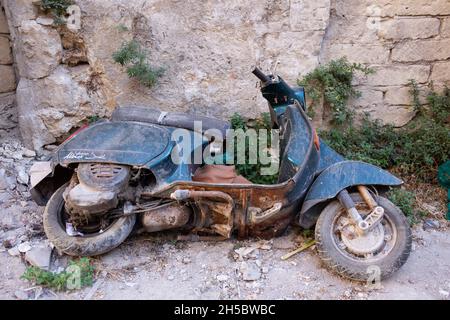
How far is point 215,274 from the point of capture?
304 centimetres

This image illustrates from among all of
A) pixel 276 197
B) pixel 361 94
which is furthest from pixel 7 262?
pixel 361 94

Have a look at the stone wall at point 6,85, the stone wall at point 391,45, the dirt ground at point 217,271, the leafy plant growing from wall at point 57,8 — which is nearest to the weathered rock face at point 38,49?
the leafy plant growing from wall at point 57,8

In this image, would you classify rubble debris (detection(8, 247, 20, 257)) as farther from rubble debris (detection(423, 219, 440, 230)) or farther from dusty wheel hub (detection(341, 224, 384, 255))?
rubble debris (detection(423, 219, 440, 230))

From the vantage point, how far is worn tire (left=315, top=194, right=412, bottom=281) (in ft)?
9.50

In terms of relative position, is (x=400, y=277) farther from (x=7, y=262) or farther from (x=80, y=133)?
(x=7, y=262)

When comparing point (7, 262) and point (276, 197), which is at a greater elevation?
point (276, 197)

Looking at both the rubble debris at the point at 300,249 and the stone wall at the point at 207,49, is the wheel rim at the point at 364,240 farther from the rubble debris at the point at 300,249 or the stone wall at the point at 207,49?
the stone wall at the point at 207,49

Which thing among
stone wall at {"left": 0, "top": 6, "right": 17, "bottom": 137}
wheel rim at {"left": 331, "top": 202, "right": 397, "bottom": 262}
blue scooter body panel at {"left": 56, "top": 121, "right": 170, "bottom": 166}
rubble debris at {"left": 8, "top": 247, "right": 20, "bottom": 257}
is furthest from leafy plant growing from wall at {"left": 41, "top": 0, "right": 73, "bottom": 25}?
wheel rim at {"left": 331, "top": 202, "right": 397, "bottom": 262}

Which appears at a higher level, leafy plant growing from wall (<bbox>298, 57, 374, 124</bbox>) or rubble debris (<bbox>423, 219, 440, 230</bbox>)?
leafy plant growing from wall (<bbox>298, 57, 374, 124</bbox>)

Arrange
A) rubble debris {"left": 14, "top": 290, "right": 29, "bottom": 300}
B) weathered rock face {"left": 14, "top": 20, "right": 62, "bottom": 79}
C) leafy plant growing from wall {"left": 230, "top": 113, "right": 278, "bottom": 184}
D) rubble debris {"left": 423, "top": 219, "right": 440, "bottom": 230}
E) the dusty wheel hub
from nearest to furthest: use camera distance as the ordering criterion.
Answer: rubble debris {"left": 14, "top": 290, "right": 29, "bottom": 300}, the dusty wheel hub, rubble debris {"left": 423, "top": 219, "right": 440, "bottom": 230}, leafy plant growing from wall {"left": 230, "top": 113, "right": 278, "bottom": 184}, weathered rock face {"left": 14, "top": 20, "right": 62, "bottom": 79}

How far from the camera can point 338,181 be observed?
3.09 metres

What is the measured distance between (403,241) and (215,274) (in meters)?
1.27

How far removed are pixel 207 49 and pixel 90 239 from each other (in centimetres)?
218
